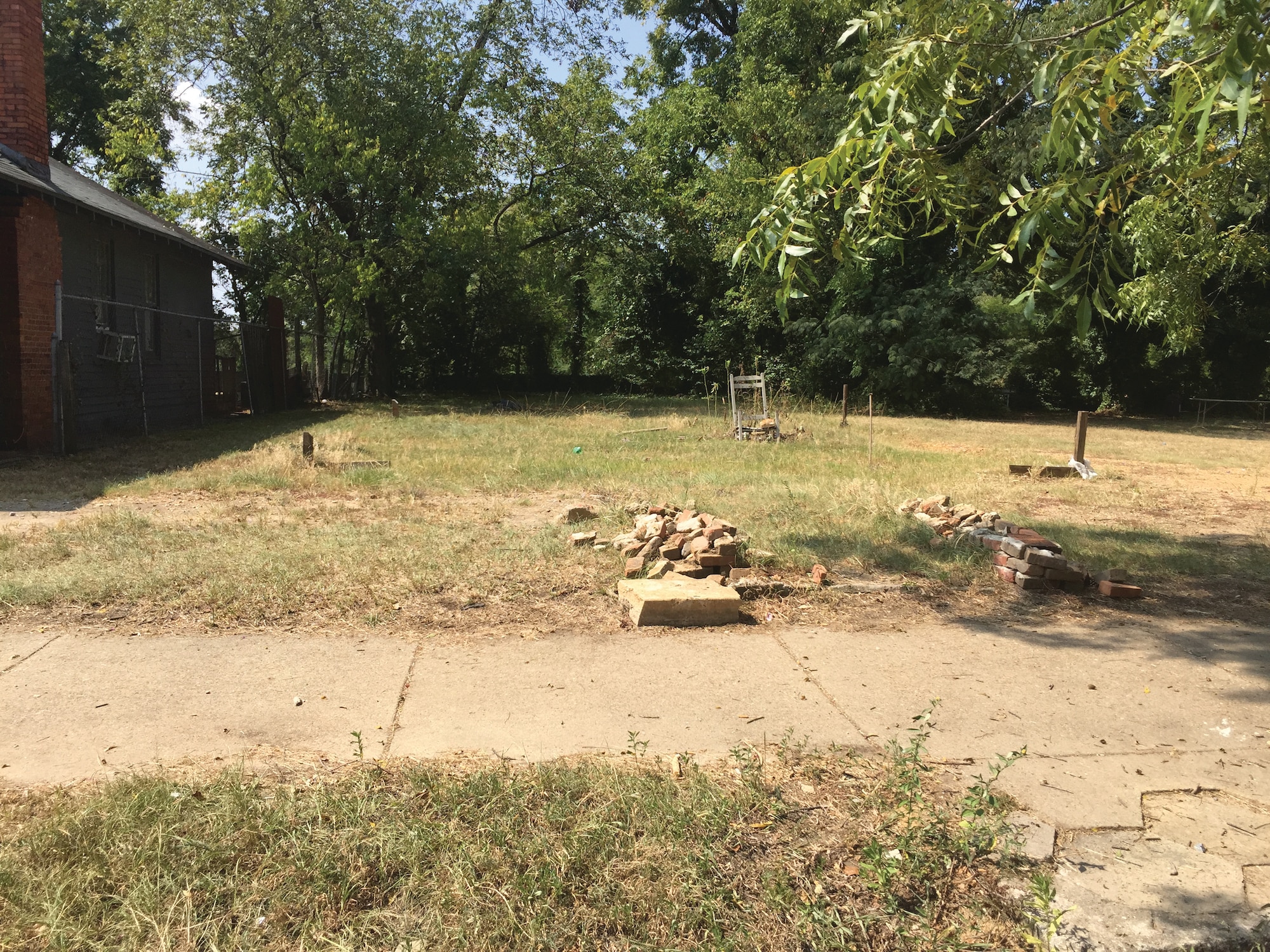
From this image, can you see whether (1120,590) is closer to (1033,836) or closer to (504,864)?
(1033,836)

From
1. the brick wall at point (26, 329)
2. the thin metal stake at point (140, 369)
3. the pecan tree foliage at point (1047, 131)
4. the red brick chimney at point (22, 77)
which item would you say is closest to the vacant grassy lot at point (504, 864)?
the pecan tree foliage at point (1047, 131)

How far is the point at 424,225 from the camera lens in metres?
23.2

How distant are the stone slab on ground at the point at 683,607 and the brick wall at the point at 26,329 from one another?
34.4 ft

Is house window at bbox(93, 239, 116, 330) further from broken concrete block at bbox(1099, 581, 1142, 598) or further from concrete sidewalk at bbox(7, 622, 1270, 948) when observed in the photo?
broken concrete block at bbox(1099, 581, 1142, 598)

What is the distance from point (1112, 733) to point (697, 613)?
2.23m

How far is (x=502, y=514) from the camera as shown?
8.57 meters

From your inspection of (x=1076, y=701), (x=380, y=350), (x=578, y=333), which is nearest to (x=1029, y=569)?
(x=1076, y=701)

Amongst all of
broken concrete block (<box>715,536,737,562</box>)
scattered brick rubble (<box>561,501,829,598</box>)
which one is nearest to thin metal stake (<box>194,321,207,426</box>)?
scattered brick rubble (<box>561,501,829,598</box>)

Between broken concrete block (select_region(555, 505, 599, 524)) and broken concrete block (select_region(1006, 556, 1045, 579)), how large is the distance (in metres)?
3.47

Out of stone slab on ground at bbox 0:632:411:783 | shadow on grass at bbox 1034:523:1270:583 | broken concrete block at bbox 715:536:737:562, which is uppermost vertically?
broken concrete block at bbox 715:536:737:562

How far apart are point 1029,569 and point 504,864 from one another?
464cm

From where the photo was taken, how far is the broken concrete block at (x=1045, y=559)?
6180mm

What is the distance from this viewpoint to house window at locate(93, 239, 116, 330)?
1524cm

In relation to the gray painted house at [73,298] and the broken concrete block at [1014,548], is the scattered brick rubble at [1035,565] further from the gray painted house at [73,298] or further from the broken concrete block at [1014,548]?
the gray painted house at [73,298]
